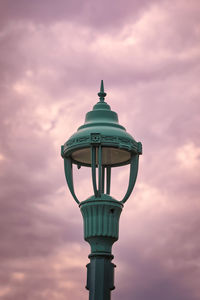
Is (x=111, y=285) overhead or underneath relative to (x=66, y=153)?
underneath

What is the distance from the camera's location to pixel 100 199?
56.9 metres

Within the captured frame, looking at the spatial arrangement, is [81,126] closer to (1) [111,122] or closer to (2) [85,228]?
(1) [111,122]

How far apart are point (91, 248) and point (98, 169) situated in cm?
532

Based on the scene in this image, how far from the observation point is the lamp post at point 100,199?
56.2m

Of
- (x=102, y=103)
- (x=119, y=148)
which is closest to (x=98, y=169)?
(x=119, y=148)

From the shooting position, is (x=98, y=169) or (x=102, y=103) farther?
(x=102, y=103)

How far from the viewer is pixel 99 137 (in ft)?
186

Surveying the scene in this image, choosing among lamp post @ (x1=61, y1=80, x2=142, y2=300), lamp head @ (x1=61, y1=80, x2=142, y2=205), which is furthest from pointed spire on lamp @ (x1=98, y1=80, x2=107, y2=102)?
lamp post @ (x1=61, y1=80, x2=142, y2=300)

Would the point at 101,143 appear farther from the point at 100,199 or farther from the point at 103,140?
the point at 100,199

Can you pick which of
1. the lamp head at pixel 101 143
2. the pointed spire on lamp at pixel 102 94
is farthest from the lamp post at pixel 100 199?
the pointed spire on lamp at pixel 102 94

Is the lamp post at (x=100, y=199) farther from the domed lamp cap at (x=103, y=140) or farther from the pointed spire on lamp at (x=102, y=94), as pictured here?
the pointed spire on lamp at (x=102, y=94)

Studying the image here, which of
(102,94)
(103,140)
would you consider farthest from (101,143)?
(102,94)

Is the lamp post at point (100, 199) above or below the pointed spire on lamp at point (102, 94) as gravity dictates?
below

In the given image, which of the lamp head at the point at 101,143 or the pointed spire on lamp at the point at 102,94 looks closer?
the lamp head at the point at 101,143
